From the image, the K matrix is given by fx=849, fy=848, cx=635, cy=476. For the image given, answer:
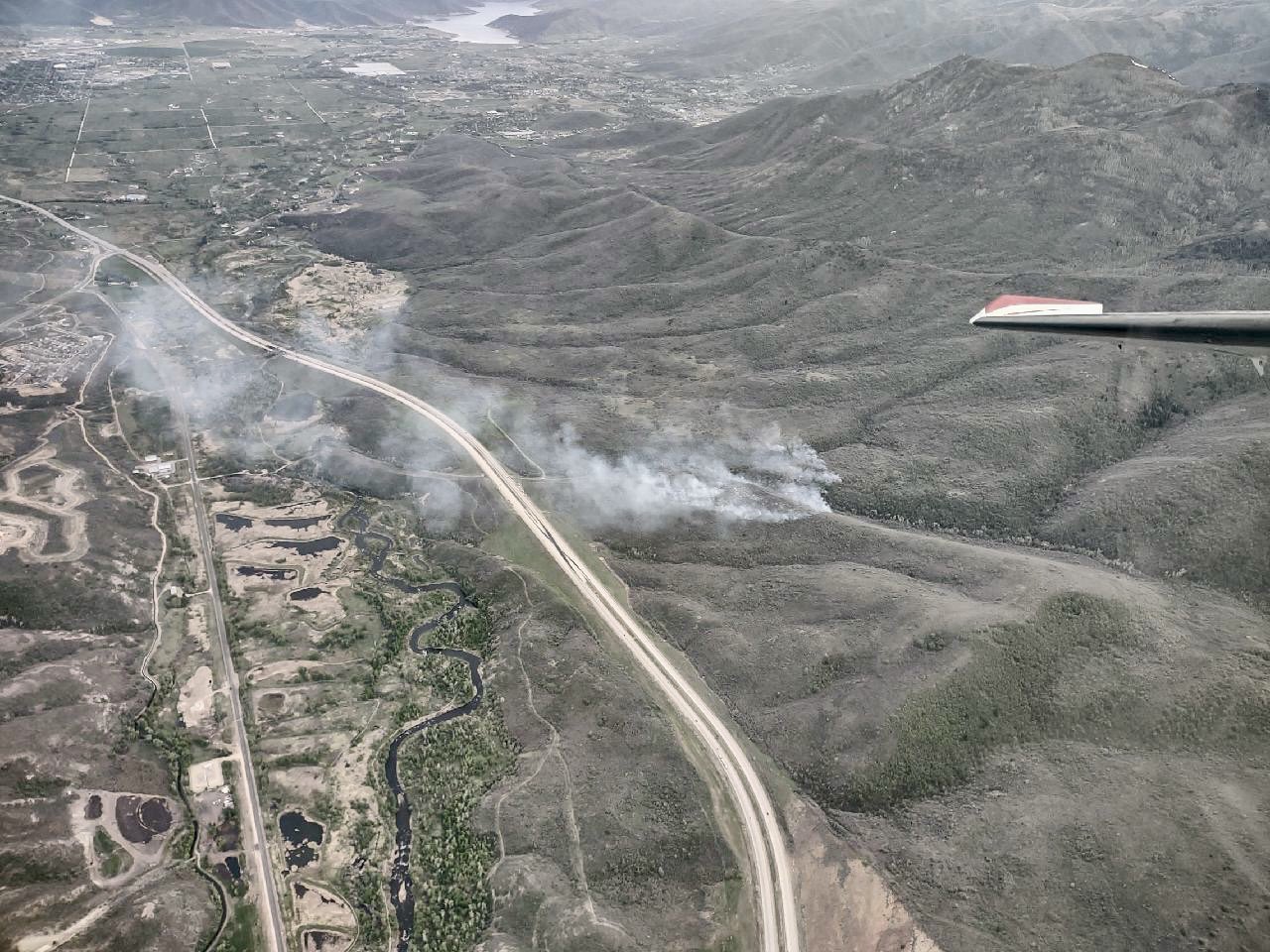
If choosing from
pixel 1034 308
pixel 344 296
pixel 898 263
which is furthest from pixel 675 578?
pixel 344 296

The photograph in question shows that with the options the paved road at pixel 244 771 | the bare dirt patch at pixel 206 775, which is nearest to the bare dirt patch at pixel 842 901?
the paved road at pixel 244 771

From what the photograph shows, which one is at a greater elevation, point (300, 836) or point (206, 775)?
point (206, 775)

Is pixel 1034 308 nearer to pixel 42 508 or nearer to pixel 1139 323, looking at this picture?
pixel 1139 323

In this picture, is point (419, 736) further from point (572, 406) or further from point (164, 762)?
point (572, 406)

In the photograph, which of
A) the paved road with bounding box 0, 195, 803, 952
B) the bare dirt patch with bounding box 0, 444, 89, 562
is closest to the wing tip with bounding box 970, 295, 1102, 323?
the paved road with bounding box 0, 195, 803, 952

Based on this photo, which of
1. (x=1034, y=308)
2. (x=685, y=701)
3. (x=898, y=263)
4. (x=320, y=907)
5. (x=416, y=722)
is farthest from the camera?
(x=898, y=263)

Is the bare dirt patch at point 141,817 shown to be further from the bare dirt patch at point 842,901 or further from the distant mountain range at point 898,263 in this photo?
the distant mountain range at point 898,263
